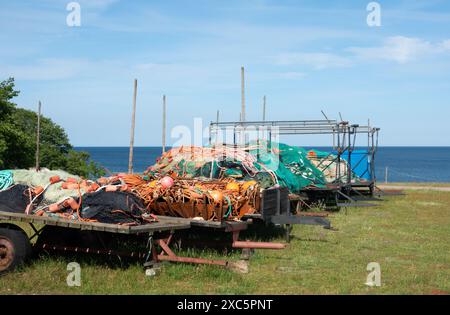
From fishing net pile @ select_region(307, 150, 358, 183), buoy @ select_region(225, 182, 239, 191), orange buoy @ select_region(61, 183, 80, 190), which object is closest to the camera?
orange buoy @ select_region(61, 183, 80, 190)

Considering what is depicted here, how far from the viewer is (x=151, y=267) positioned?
29.2 feet

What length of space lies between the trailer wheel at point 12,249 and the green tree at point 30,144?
1406 cm

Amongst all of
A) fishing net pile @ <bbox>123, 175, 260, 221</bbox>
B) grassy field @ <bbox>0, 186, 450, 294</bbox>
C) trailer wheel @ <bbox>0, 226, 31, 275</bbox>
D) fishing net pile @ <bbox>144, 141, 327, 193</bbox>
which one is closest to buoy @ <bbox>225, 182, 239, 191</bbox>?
fishing net pile @ <bbox>123, 175, 260, 221</bbox>

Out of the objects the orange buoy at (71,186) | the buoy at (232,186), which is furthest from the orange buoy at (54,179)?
the buoy at (232,186)

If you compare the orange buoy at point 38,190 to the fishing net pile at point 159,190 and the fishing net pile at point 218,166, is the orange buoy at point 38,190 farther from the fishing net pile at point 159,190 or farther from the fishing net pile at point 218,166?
the fishing net pile at point 218,166

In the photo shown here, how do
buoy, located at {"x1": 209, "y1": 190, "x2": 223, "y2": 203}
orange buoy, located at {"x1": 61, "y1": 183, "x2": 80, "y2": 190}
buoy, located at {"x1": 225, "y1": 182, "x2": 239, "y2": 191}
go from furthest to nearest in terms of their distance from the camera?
buoy, located at {"x1": 225, "y1": 182, "x2": 239, "y2": 191}, buoy, located at {"x1": 209, "y1": 190, "x2": 223, "y2": 203}, orange buoy, located at {"x1": 61, "y1": 183, "x2": 80, "y2": 190}

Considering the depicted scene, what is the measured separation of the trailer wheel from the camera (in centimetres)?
873

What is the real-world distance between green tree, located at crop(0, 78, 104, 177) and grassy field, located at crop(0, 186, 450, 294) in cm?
1436

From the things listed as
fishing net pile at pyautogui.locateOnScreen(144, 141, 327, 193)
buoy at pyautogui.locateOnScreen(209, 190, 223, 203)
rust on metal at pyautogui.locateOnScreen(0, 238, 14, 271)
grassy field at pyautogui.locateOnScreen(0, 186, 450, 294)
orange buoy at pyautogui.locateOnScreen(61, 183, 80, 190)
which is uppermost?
fishing net pile at pyautogui.locateOnScreen(144, 141, 327, 193)

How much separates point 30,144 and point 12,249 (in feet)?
56.7

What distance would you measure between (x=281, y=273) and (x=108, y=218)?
116 inches

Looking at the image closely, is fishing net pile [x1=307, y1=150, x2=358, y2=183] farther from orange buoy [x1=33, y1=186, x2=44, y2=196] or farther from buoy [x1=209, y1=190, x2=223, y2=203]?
orange buoy [x1=33, y1=186, x2=44, y2=196]
